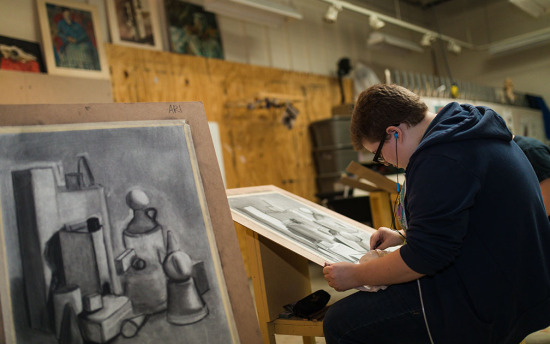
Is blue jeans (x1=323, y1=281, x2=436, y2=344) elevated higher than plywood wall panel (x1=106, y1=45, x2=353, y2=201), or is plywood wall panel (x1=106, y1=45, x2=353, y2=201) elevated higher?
plywood wall panel (x1=106, y1=45, x2=353, y2=201)

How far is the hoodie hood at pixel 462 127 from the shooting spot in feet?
3.80

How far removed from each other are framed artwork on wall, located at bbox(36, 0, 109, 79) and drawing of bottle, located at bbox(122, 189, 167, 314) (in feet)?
9.75

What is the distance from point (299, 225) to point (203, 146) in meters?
0.56

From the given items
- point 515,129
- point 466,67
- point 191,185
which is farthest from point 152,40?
point 466,67

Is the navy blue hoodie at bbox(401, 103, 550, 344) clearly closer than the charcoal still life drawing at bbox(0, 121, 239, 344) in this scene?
No

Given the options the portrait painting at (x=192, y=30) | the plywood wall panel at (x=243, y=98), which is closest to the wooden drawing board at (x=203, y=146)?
the plywood wall panel at (x=243, y=98)

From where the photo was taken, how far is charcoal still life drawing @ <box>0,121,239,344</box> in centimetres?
96

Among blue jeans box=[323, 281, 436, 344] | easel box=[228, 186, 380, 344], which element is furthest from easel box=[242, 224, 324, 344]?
blue jeans box=[323, 281, 436, 344]

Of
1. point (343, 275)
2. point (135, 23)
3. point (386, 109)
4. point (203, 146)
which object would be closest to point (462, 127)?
point (386, 109)

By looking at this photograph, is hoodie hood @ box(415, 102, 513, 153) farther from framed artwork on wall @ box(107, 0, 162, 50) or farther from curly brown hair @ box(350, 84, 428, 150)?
framed artwork on wall @ box(107, 0, 162, 50)

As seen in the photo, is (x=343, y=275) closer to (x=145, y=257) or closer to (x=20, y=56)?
(x=145, y=257)

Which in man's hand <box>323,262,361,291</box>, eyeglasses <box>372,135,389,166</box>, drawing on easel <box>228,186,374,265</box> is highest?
eyeglasses <box>372,135,389,166</box>

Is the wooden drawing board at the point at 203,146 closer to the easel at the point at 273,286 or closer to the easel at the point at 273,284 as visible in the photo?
the easel at the point at 273,284

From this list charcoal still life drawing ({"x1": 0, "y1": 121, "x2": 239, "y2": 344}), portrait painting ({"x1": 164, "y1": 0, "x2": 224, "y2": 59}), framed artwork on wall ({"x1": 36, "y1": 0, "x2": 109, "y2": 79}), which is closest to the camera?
charcoal still life drawing ({"x1": 0, "y1": 121, "x2": 239, "y2": 344})
